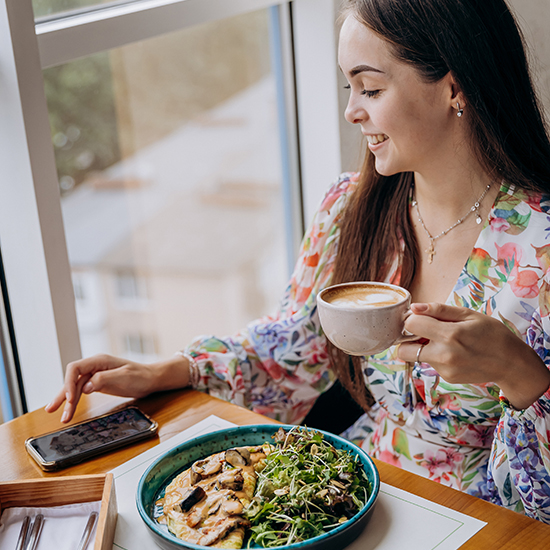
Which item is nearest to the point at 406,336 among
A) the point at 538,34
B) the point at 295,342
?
the point at 295,342

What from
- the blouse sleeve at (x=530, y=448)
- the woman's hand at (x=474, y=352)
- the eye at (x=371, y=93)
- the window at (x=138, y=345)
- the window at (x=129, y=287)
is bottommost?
the window at (x=138, y=345)

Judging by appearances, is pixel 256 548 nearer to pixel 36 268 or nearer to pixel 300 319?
pixel 300 319

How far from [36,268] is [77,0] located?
2.04 ft

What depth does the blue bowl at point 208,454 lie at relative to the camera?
74 cm

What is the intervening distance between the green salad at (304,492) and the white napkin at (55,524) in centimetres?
23

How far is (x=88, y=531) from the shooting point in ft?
2.66

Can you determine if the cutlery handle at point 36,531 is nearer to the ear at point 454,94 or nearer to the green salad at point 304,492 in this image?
the green salad at point 304,492

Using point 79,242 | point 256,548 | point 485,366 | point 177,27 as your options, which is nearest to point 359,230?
point 485,366

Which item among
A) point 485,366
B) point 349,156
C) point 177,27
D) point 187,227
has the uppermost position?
point 177,27

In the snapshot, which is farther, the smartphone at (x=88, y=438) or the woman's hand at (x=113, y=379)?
the woman's hand at (x=113, y=379)

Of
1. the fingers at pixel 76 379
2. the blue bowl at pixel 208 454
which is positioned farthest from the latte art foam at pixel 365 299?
the fingers at pixel 76 379

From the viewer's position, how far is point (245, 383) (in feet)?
4.46

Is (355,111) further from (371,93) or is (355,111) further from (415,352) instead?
(415,352)

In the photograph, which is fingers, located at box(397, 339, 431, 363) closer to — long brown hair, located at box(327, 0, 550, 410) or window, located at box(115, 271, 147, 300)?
long brown hair, located at box(327, 0, 550, 410)
